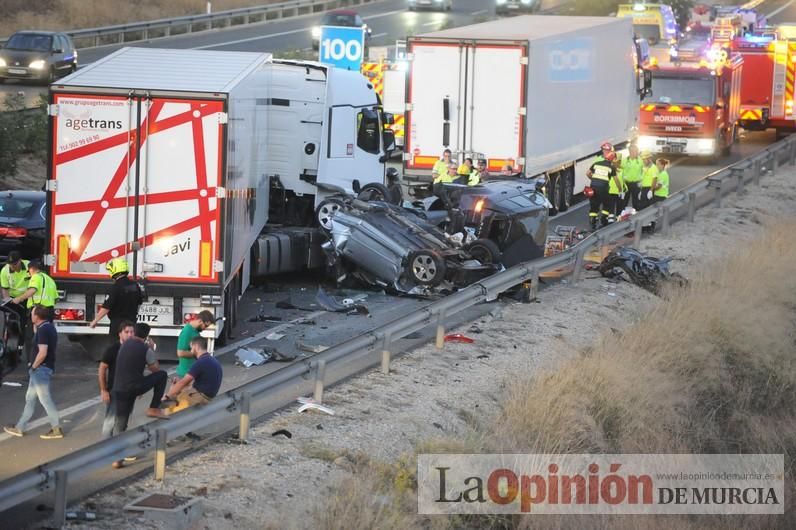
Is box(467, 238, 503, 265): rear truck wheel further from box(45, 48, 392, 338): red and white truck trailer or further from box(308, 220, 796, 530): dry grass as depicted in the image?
box(45, 48, 392, 338): red and white truck trailer

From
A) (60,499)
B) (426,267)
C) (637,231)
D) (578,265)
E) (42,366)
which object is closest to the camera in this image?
(60,499)

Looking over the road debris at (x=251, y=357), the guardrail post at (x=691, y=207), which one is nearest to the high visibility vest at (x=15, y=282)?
the road debris at (x=251, y=357)

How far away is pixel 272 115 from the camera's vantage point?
2211 cm

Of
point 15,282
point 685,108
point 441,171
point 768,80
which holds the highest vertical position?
point 768,80

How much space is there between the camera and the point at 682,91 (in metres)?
35.8

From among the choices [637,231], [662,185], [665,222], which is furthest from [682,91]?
[637,231]

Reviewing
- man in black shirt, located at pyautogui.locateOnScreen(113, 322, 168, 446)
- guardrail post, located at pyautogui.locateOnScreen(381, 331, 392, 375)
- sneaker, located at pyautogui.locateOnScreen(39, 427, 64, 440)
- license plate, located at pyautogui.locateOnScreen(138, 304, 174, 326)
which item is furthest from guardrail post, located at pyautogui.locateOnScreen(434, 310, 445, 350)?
sneaker, located at pyautogui.locateOnScreen(39, 427, 64, 440)

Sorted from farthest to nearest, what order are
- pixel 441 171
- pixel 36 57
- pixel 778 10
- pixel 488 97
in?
1. pixel 778 10
2. pixel 36 57
3. pixel 488 97
4. pixel 441 171

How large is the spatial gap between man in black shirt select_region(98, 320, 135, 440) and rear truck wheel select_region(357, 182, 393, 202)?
363 inches

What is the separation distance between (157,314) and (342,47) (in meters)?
13.7

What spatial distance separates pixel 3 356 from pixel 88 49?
35705 mm

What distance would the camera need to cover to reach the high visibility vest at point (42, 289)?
1450cm

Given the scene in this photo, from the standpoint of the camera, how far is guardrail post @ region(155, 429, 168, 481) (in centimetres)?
1027

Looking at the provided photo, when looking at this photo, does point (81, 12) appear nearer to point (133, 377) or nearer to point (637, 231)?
point (637, 231)
